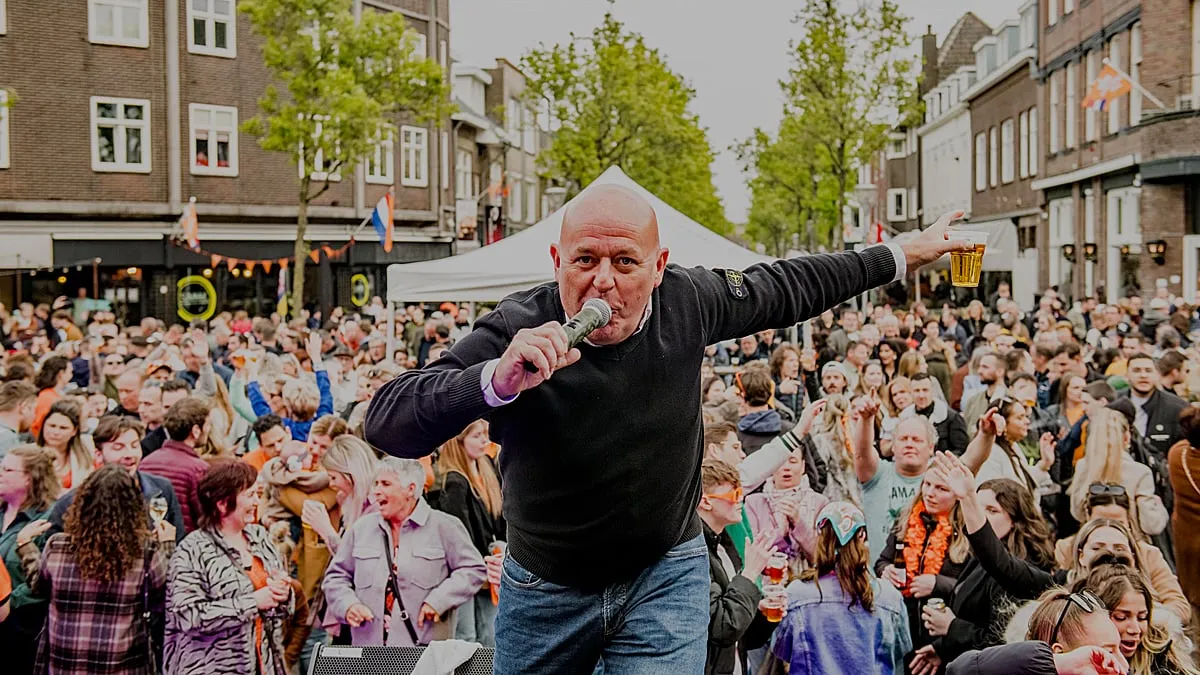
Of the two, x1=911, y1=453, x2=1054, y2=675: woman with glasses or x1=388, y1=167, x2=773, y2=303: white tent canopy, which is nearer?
x1=911, y1=453, x2=1054, y2=675: woman with glasses

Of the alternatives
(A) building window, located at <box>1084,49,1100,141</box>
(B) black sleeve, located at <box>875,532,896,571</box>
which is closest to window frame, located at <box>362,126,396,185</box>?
(A) building window, located at <box>1084,49,1100,141</box>

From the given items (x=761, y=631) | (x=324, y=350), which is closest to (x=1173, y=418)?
(x=761, y=631)

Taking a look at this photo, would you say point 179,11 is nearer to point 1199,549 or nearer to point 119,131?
point 119,131

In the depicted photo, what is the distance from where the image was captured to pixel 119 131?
3206 centimetres

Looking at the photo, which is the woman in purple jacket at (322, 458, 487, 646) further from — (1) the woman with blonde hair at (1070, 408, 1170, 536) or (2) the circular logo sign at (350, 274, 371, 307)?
(2) the circular logo sign at (350, 274, 371, 307)

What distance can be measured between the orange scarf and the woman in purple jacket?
2.12 metres

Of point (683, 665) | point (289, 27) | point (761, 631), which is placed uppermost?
point (289, 27)

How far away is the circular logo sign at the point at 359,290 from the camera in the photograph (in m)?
38.4

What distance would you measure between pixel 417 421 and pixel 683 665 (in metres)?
0.96

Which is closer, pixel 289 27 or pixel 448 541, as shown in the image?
pixel 448 541

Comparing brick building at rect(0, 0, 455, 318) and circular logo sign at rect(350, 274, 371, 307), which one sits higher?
brick building at rect(0, 0, 455, 318)

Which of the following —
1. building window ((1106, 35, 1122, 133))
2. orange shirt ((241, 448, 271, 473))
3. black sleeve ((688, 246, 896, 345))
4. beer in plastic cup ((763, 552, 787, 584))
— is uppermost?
building window ((1106, 35, 1122, 133))

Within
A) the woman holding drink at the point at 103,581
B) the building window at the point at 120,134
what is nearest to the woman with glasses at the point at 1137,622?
the woman holding drink at the point at 103,581

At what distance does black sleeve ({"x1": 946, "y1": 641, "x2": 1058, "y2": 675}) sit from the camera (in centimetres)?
364
